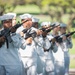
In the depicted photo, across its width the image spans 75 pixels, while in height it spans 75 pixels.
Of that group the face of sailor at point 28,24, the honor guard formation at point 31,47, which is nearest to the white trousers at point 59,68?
the honor guard formation at point 31,47

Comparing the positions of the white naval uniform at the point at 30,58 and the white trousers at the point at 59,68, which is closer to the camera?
the white naval uniform at the point at 30,58

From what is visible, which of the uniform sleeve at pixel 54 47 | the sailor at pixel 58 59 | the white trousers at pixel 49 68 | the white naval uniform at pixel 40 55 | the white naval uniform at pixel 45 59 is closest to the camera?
the white naval uniform at pixel 40 55

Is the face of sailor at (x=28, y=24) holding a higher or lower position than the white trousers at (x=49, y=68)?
higher

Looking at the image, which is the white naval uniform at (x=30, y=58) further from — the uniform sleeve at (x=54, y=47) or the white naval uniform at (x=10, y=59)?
the white naval uniform at (x=10, y=59)

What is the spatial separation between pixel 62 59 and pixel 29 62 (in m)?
3.53

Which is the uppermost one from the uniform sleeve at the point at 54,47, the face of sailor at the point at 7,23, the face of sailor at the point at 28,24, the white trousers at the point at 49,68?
the face of sailor at the point at 28,24

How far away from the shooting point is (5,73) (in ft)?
39.5

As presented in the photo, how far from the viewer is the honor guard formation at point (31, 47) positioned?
39.5ft

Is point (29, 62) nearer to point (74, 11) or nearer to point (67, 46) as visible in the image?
point (67, 46)

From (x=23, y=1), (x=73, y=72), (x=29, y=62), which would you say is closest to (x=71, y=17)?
(x=23, y=1)

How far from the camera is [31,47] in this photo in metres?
14.6

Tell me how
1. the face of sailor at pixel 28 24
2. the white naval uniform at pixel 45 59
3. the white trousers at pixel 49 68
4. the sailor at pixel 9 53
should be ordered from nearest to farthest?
the sailor at pixel 9 53 < the face of sailor at pixel 28 24 < the white naval uniform at pixel 45 59 < the white trousers at pixel 49 68

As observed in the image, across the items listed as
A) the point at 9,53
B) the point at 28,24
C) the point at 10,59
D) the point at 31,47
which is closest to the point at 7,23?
the point at 9,53

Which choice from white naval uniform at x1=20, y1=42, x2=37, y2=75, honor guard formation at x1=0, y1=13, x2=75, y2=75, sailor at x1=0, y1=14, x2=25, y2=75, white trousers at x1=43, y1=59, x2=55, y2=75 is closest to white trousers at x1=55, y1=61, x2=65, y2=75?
honor guard formation at x1=0, y1=13, x2=75, y2=75
